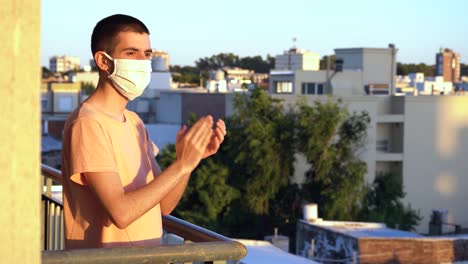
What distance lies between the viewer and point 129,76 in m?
3.37

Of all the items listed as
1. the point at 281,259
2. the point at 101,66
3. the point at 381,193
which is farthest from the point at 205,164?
the point at 101,66

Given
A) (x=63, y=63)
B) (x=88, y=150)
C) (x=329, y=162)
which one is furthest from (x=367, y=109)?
(x=63, y=63)

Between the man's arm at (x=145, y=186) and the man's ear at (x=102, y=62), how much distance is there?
41cm

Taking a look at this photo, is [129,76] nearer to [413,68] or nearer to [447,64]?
[447,64]

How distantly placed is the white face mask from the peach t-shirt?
0.11m

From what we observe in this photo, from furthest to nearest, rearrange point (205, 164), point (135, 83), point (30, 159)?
1. point (205, 164)
2. point (135, 83)
3. point (30, 159)

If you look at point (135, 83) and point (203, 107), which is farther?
point (203, 107)

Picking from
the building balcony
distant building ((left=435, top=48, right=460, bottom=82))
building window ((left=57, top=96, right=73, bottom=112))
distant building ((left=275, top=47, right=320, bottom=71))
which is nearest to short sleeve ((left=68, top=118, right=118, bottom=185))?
the building balcony

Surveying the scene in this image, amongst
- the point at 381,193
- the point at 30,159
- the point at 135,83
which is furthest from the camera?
the point at 381,193

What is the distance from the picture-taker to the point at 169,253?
9.77 ft

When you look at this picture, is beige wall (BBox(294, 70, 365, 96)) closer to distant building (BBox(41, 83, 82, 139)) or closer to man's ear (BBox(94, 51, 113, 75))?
distant building (BBox(41, 83, 82, 139))

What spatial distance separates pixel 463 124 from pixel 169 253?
50.2 meters

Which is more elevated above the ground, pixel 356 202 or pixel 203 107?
pixel 203 107

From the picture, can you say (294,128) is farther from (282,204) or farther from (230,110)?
(230,110)
